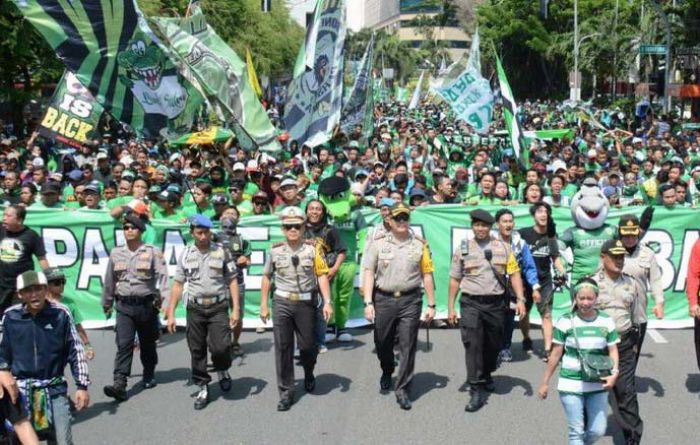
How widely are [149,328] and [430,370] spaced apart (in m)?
2.49

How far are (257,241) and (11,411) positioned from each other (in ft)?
16.2

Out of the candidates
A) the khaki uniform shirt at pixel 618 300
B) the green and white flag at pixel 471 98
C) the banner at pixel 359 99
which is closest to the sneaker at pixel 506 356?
the khaki uniform shirt at pixel 618 300

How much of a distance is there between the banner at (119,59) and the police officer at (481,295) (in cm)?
422

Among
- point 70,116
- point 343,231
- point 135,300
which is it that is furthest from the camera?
point 70,116

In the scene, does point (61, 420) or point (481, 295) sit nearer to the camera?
point (61, 420)

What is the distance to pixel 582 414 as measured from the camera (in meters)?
5.35

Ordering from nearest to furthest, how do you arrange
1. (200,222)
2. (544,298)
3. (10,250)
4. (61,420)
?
(61,420), (200,222), (10,250), (544,298)

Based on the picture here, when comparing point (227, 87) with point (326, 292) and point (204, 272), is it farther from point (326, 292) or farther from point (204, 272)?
point (326, 292)

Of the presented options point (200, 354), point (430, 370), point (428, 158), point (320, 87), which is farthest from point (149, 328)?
point (428, 158)

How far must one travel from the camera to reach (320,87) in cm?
1223

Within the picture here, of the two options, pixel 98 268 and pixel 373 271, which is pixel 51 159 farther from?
pixel 373 271

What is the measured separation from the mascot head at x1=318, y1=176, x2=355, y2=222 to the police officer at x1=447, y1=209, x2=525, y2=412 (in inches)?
75.9

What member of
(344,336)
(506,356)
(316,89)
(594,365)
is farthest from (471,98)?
(594,365)

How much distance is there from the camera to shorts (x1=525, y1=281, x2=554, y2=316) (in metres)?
7.91
